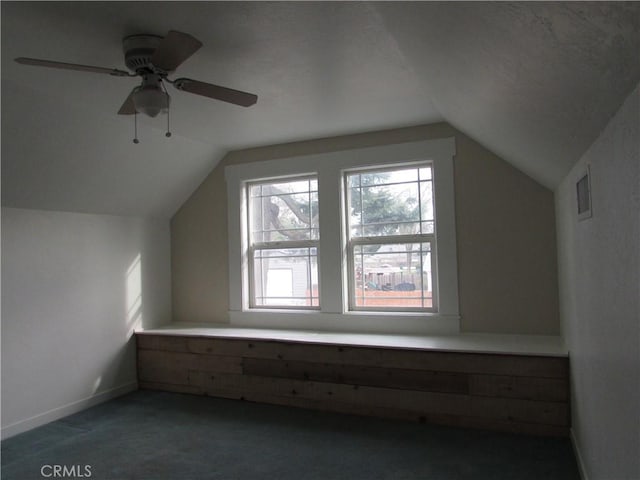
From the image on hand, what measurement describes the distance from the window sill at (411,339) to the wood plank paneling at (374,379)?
45 mm

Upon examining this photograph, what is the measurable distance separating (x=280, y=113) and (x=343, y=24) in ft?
4.97

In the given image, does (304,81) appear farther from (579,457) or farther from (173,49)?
(579,457)

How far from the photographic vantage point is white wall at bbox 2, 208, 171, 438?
140 inches

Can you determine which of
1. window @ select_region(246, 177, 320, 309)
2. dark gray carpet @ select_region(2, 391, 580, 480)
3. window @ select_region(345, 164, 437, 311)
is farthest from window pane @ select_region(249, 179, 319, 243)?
dark gray carpet @ select_region(2, 391, 580, 480)

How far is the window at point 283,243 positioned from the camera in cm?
470

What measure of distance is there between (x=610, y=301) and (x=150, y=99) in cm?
223

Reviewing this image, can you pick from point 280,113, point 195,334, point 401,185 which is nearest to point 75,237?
point 195,334

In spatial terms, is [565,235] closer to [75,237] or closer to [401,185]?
[401,185]

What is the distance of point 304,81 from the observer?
2959mm

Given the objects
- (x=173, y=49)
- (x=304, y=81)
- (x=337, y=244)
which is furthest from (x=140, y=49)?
(x=337, y=244)

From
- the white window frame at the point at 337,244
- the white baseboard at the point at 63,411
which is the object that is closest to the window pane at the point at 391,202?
the white window frame at the point at 337,244

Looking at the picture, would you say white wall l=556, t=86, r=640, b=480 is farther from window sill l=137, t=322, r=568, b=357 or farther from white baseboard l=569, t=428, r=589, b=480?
window sill l=137, t=322, r=568, b=357

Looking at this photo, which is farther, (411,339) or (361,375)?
(411,339)

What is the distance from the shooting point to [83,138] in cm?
350
